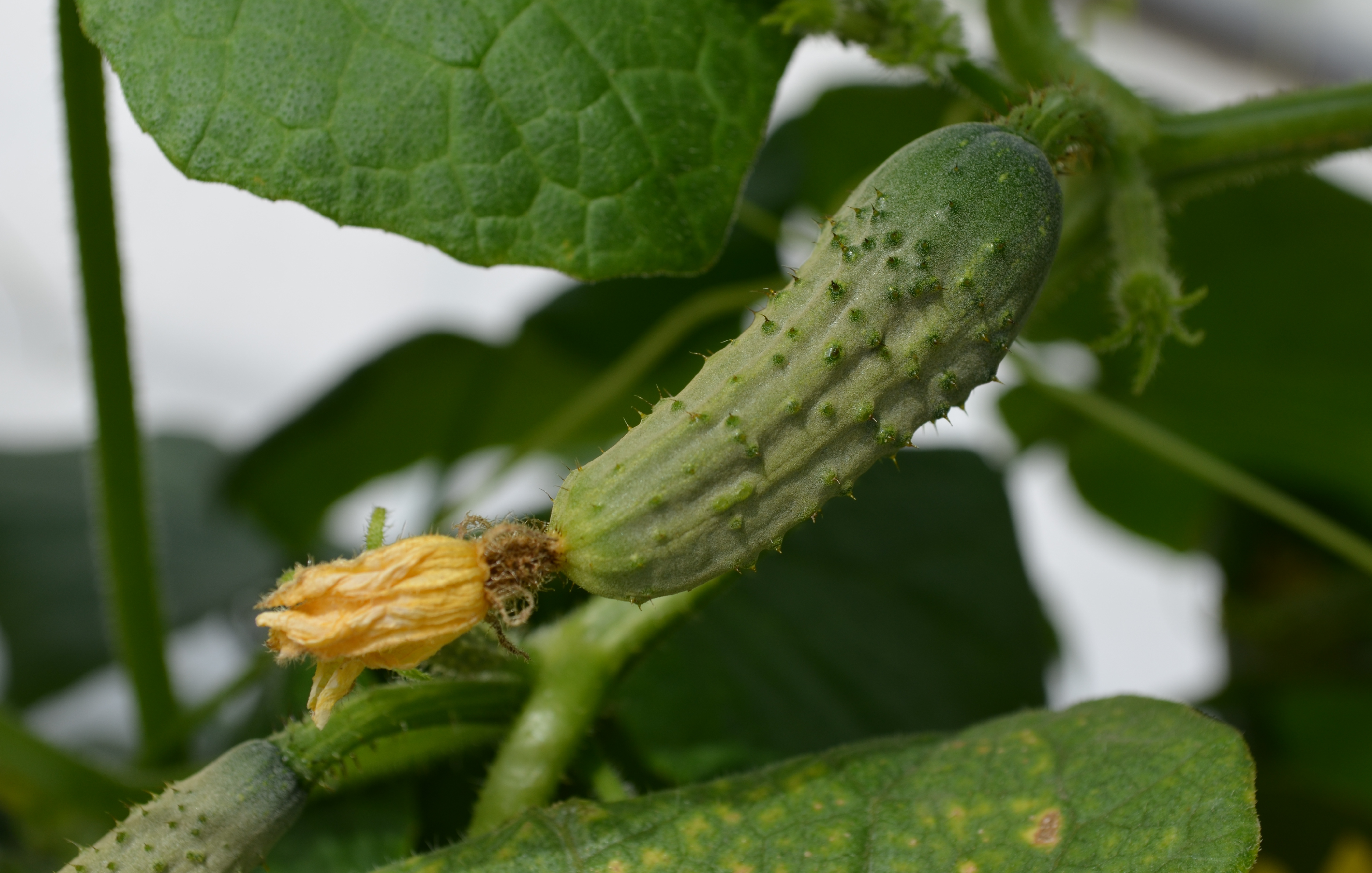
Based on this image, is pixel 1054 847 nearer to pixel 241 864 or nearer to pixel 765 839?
pixel 765 839

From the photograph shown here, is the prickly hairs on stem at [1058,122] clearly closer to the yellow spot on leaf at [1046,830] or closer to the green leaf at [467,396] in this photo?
the yellow spot on leaf at [1046,830]

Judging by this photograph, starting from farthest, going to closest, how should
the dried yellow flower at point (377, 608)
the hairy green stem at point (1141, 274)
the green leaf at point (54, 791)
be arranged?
the green leaf at point (54, 791)
the hairy green stem at point (1141, 274)
the dried yellow flower at point (377, 608)

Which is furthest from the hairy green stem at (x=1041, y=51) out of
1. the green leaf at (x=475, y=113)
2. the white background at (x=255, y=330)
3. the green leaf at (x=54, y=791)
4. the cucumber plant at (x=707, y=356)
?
the white background at (x=255, y=330)

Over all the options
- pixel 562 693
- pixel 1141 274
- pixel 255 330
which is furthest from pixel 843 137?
pixel 255 330

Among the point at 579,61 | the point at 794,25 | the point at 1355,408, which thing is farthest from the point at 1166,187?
the point at 1355,408

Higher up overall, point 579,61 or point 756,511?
point 579,61

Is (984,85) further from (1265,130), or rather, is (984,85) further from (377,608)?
(377,608)

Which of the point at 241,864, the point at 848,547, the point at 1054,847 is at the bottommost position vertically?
the point at 1054,847
